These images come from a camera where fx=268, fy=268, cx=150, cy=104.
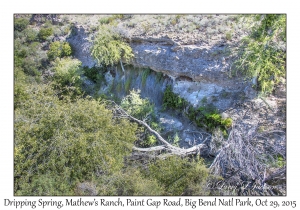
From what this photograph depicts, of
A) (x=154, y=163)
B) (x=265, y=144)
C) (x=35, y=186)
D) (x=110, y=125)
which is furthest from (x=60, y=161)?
(x=265, y=144)

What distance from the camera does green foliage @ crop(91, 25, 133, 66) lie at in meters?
16.9

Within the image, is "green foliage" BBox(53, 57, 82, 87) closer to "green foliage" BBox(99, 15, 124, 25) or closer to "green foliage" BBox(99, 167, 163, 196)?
"green foliage" BBox(99, 15, 124, 25)

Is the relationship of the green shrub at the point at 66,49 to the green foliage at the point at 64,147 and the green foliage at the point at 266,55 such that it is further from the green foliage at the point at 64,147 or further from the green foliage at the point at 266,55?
the green foliage at the point at 266,55

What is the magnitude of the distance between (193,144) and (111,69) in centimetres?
863

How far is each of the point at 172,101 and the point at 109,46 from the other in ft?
17.3

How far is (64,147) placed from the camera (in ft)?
40.7

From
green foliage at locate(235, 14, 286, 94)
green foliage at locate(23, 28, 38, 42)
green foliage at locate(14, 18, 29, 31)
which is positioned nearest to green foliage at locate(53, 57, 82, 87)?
green foliage at locate(23, 28, 38, 42)

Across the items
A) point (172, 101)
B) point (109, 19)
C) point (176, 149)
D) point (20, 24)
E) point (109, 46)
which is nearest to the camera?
point (176, 149)

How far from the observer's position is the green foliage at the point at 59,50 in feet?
69.0

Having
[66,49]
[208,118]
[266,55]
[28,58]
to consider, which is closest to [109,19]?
[66,49]

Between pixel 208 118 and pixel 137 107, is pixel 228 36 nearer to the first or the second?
pixel 208 118

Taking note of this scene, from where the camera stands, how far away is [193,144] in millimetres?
14383

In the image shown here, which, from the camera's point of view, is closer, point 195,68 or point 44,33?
point 195,68
